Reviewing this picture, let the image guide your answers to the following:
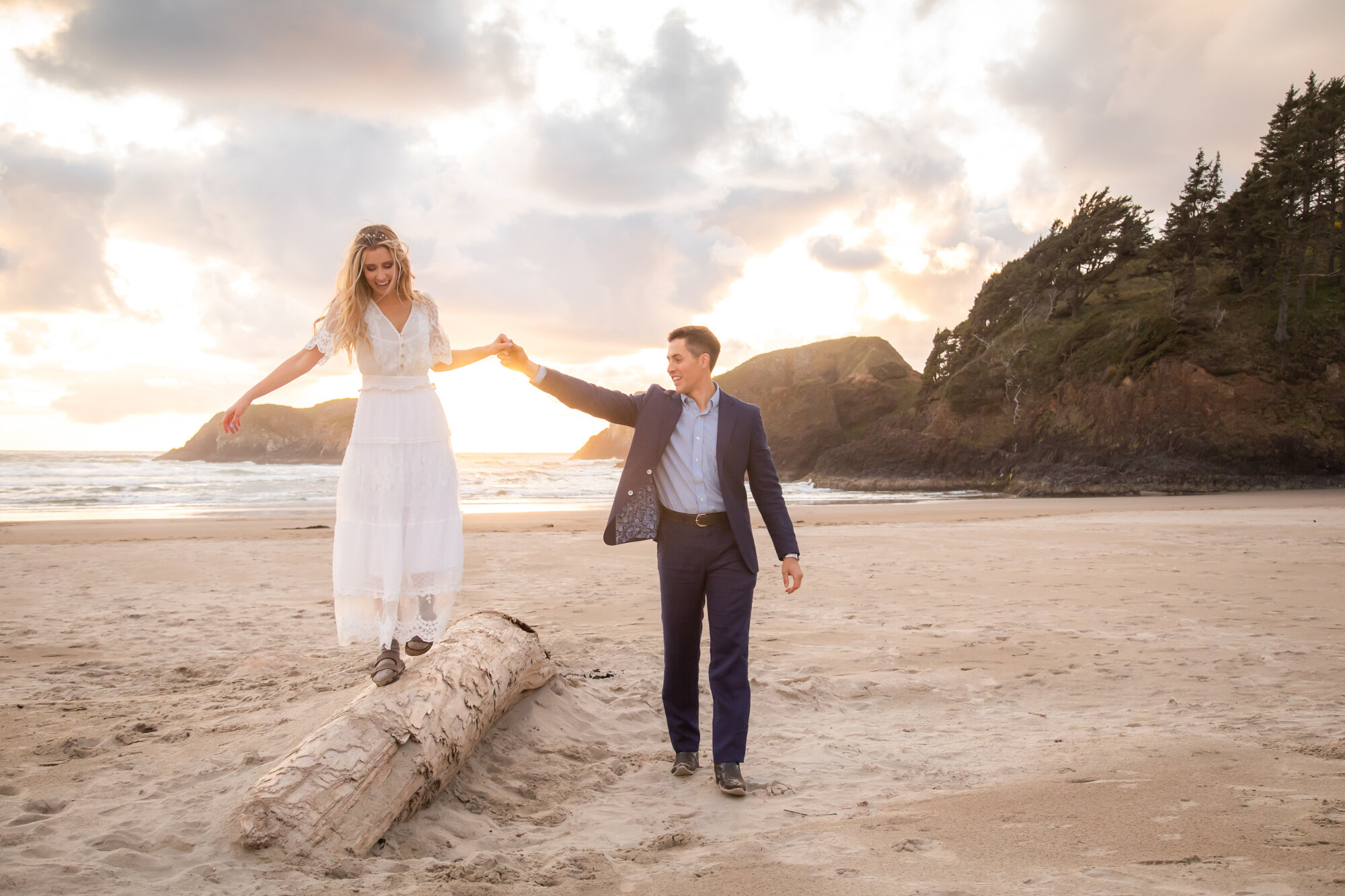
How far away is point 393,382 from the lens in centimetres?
376

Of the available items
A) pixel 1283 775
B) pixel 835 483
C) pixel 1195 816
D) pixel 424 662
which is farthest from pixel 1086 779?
pixel 835 483

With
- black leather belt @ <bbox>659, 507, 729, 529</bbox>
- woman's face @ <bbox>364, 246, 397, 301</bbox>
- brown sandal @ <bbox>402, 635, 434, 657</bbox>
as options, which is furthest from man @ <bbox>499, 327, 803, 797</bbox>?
brown sandal @ <bbox>402, 635, 434, 657</bbox>

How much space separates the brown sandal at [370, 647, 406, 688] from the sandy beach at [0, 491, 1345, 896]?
56cm

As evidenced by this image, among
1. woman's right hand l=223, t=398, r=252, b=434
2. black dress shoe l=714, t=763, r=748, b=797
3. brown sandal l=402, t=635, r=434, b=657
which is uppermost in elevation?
woman's right hand l=223, t=398, r=252, b=434

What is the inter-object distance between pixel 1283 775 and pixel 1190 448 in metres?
30.4

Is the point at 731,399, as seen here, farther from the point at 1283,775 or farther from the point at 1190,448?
the point at 1190,448

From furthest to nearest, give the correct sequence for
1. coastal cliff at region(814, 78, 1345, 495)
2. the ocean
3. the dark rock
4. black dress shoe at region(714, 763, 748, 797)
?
the dark rock < coastal cliff at region(814, 78, 1345, 495) < the ocean < black dress shoe at region(714, 763, 748, 797)

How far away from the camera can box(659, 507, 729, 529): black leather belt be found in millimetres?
3680

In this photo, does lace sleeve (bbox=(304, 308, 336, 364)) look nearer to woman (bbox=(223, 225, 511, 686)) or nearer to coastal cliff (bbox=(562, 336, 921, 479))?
woman (bbox=(223, 225, 511, 686))

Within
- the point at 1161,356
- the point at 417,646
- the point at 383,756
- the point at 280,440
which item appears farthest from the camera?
the point at 280,440

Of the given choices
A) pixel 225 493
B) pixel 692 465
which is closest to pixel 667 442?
pixel 692 465

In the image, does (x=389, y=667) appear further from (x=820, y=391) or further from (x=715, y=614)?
(x=820, y=391)

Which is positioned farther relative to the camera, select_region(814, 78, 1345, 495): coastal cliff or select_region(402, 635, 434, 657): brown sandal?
select_region(814, 78, 1345, 495): coastal cliff

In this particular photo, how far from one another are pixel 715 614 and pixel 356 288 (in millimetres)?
2330
